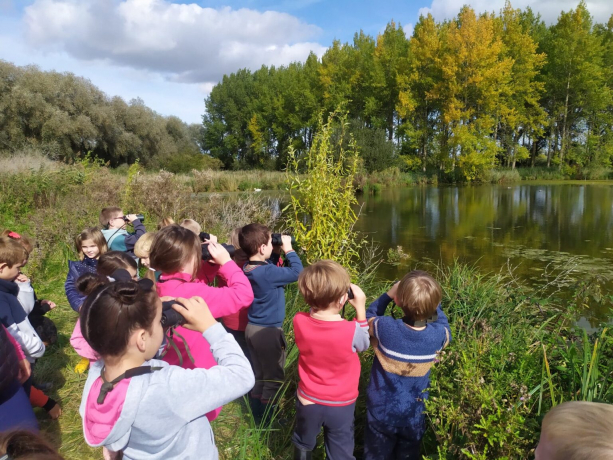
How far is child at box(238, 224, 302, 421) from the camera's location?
2.66 m

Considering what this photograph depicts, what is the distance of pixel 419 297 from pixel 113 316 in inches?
55.9

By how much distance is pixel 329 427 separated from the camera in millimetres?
2098

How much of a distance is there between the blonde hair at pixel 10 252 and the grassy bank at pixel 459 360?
1.17 metres

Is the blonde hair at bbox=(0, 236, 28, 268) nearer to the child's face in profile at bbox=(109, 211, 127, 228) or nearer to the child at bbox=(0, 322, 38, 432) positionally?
the child at bbox=(0, 322, 38, 432)

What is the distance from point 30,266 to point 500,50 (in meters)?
30.2

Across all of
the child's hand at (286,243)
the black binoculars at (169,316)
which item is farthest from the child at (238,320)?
the black binoculars at (169,316)

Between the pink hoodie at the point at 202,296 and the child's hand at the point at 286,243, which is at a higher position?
the child's hand at the point at 286,243

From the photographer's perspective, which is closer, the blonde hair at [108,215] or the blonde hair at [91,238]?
the blonde hair at [91,238]

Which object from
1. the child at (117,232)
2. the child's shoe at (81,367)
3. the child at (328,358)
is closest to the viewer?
the child at (328,358)

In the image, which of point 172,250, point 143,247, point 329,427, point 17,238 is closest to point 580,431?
point 329,427

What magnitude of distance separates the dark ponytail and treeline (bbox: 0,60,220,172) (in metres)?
18.7

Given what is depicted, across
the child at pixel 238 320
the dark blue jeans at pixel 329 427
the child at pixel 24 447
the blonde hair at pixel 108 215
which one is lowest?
the dark blue jeans at pixel 329 427

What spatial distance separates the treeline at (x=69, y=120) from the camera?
20.2 meters

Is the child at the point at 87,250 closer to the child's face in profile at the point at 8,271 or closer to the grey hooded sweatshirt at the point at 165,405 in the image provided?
the child's face in profile at the point at 8,271
